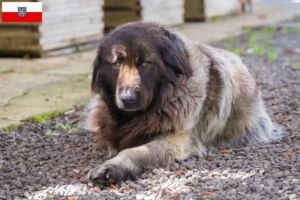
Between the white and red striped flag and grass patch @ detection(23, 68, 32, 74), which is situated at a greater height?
the white and red striped flag

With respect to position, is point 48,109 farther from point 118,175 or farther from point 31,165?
point 118,175

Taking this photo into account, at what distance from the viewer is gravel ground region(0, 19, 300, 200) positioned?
3.69 meters

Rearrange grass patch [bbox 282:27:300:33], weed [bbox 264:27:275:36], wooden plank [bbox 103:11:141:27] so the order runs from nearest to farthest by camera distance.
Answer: wooden plank [bbox 103:11:141:27] < weed [bbox 264:27:275:36] < grass patch [bbox 282:27:300:33]

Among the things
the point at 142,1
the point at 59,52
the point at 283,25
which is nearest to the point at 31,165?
the point at 59,52

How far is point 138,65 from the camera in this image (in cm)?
436

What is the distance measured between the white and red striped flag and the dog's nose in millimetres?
4802

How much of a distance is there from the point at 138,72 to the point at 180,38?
23.8 inches

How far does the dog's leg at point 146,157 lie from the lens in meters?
3.91

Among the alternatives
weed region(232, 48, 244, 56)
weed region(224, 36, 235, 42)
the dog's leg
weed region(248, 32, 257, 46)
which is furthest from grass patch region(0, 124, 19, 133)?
weed region(224, 36, 235, 42)

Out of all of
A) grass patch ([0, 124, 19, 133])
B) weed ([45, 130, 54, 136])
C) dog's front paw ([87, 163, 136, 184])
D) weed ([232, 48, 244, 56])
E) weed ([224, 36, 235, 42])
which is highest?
weed ([224, 36, 235, 42])

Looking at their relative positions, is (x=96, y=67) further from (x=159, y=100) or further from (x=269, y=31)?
(x=269, y=31)

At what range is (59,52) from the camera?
9602mm

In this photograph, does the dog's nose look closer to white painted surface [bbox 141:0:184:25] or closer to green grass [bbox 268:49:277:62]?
green grass [bbox 268:49:277:62]

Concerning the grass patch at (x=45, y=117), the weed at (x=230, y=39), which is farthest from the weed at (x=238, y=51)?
the grass patch at (x=45, y=117)
